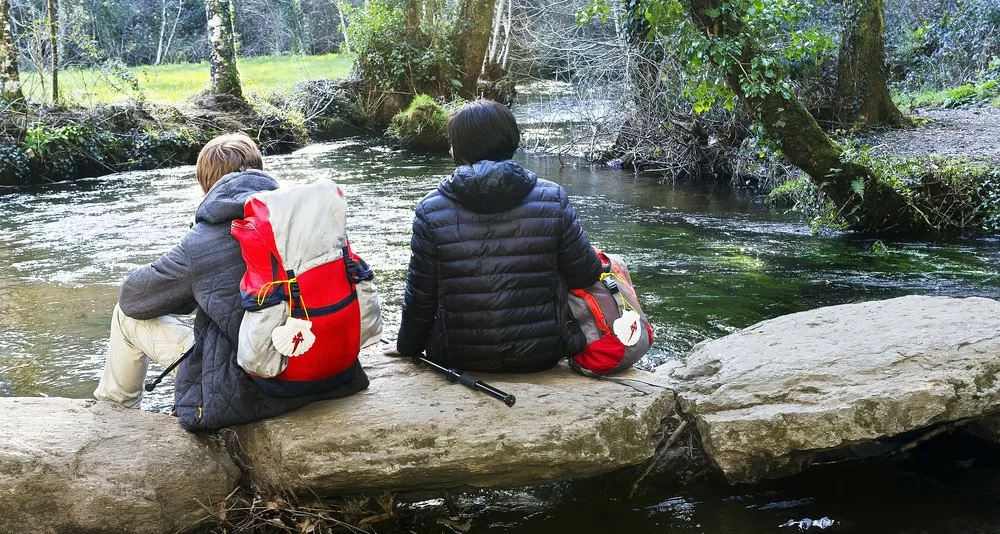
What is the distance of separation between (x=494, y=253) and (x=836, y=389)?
5.71ft

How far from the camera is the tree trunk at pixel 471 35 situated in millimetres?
24859

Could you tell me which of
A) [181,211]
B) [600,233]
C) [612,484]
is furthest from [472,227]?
[181,211]

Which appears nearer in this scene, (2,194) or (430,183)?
(2,194)

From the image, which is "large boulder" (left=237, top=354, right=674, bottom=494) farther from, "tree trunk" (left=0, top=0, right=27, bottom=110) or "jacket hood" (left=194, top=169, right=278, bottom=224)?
"tree trunk" (left=0, top=0, right=27, bottom=110)

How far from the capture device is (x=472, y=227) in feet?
13.4

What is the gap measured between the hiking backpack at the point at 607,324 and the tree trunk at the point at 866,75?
38.9ft

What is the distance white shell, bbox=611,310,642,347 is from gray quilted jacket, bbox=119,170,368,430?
1.55 metres

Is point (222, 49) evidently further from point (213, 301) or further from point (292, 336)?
point (292, 336)

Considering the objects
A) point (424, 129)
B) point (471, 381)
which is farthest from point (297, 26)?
point (471, 381)

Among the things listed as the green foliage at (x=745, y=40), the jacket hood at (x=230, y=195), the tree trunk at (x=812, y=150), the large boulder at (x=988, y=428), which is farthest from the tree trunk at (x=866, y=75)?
the jacket hood at (x=230, y=195)

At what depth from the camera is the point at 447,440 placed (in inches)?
149

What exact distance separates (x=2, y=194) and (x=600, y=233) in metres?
9.81

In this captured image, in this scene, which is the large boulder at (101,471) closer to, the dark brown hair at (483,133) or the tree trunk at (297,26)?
the dark brown hair at (483,133)

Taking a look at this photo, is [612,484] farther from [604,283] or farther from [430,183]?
[430,183]
